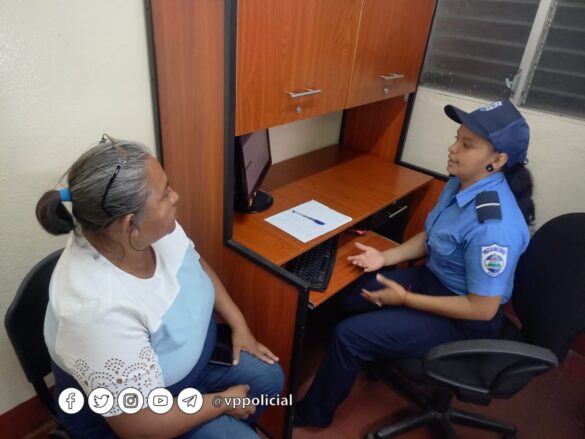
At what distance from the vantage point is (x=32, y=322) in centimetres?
108

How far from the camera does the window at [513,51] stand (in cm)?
173

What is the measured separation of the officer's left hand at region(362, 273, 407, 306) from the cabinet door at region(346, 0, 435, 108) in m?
0.70

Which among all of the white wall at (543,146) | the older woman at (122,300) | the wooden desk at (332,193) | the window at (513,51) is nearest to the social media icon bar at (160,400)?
the older woman at (122,300)

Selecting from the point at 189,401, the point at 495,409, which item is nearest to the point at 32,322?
the point at 189,401

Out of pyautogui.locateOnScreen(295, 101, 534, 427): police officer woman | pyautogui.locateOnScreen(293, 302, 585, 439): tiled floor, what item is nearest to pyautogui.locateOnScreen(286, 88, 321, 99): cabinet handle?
pyautogui.locateOnScreen(295, 101, 534, 427): police officer woman

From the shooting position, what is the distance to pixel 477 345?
1.25 meters

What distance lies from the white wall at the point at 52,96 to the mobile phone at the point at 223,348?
641 millimetres

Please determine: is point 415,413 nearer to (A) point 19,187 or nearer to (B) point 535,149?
(B) point 535,149

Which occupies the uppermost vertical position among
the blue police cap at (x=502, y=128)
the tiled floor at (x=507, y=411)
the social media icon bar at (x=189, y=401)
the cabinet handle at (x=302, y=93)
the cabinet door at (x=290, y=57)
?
the cabinet door at (x=290, y=57)

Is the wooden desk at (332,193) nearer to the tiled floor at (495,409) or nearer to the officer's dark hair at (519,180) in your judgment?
the officer's dark hair at (519,180)

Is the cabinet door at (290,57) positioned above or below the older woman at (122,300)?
above

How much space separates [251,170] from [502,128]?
886mm

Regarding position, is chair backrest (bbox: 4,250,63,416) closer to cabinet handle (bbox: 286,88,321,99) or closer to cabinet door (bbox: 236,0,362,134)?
cabinet door (bbox: 236,0,362,134)

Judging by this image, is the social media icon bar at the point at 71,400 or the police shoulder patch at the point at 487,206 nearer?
the social media icon bar at the point at 71,400
